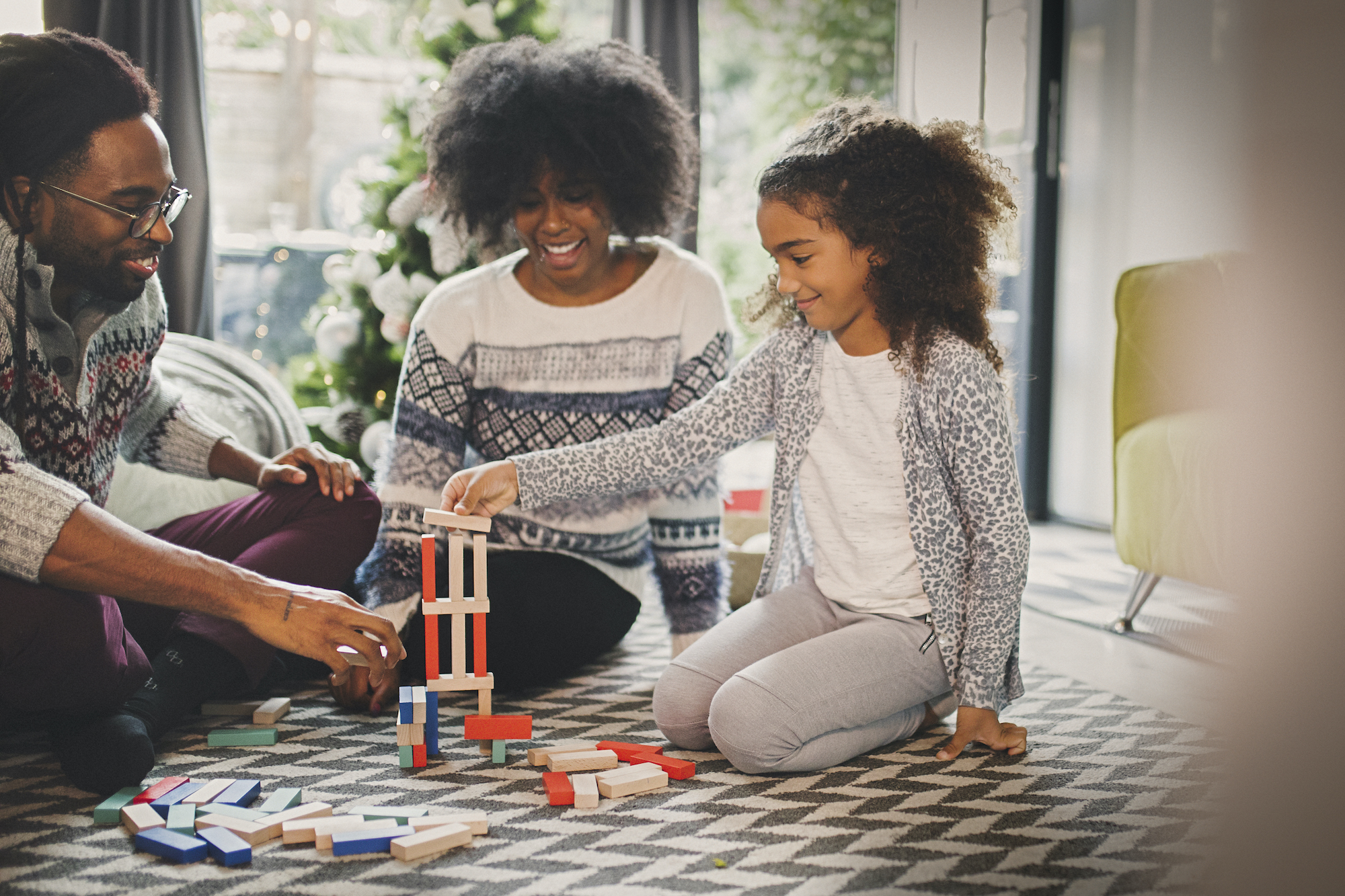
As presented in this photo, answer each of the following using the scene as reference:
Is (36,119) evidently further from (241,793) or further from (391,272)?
(391,272)

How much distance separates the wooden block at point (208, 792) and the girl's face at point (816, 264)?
100 centimetres

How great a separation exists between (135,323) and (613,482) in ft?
2.53

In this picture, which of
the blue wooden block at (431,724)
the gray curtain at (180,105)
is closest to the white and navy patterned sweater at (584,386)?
the blue wooden block at (431,724)

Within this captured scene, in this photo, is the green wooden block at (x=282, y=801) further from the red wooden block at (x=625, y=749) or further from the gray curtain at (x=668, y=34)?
the gray curtain at (x=668, y=34)

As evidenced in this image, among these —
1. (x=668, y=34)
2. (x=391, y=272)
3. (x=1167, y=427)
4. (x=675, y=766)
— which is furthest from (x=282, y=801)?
(x=668, y=34)

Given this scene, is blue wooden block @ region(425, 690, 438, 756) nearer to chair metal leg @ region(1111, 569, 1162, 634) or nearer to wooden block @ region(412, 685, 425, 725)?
wooden block @ region(412, 685, 425, 725)

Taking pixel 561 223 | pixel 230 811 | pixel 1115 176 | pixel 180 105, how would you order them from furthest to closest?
1. pixel 1115 176
2. pixel 180 105
3. pixel 561 223
4. pixel 230 811

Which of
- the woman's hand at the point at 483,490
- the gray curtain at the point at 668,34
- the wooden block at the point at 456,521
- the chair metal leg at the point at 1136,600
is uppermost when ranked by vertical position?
the gray curtain at the point at 668,34

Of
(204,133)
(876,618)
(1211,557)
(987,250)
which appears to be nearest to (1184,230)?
(1211,557)

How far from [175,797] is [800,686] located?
0.79 m

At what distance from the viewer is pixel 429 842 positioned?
1.17 meters

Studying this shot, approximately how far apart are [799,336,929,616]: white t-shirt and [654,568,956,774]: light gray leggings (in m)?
0.04

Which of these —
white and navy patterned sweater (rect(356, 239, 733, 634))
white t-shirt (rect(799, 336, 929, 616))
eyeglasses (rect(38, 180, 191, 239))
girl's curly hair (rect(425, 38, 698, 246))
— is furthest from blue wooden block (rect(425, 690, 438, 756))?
girl's curly hair (rect(425, 38, 698, 246))

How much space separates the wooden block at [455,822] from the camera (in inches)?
48.2
